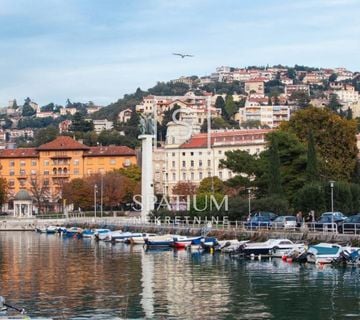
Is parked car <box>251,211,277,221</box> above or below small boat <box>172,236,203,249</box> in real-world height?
above

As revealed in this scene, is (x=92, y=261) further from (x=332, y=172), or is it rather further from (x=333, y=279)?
(x=332, y=172)

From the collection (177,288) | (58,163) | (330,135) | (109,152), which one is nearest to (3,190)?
(58,163)

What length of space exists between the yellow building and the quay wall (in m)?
28.7

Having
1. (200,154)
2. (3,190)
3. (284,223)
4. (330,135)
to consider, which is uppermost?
(200,154)

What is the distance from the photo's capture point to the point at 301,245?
52.7m

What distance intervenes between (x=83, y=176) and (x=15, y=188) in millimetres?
12092

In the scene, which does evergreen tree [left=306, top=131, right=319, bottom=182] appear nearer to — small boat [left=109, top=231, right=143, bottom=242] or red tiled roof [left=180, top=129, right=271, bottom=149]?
small boat [left=109, top=231, right=143, bottom=242]

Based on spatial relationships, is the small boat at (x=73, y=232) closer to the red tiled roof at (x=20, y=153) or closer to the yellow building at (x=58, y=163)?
the yellow building at (x=58, y=163)

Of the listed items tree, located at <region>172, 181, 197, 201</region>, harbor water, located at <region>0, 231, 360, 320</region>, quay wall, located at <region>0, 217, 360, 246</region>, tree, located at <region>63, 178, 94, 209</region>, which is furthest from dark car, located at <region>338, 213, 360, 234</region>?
tree, located at <region>63, 178, 94, 209</region>

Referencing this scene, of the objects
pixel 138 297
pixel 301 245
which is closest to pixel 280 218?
pixel 301 245

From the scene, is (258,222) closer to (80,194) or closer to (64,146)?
(80,194)

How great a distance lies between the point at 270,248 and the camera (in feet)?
179

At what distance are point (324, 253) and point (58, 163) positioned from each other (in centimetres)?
10108

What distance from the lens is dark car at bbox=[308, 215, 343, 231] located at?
56.0m
